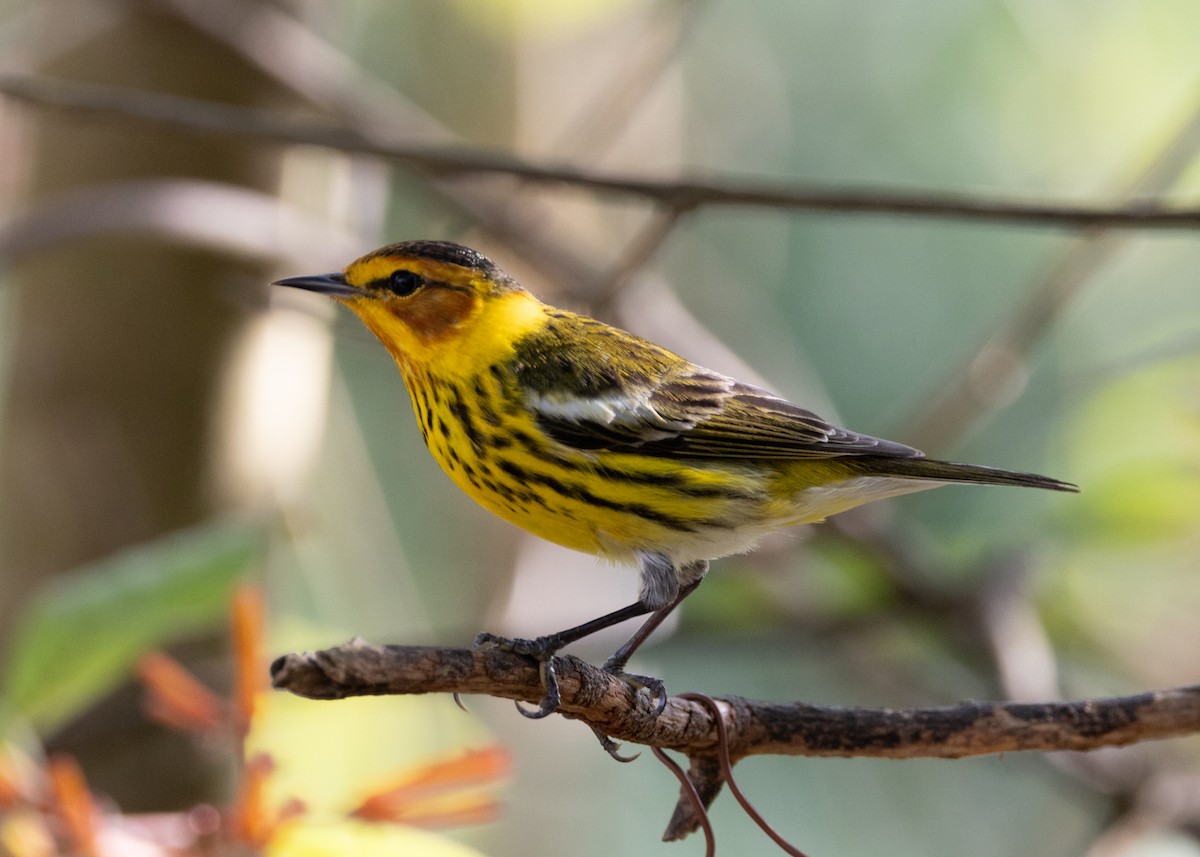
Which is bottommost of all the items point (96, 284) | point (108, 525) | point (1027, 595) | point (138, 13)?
point (108, 525)

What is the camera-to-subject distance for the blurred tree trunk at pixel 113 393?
9.89 ft

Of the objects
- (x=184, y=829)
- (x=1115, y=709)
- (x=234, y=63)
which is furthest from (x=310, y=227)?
(x=1115, y=709)

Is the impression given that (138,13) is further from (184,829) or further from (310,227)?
(184,829)

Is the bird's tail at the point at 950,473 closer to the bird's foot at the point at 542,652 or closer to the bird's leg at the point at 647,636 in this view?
the bird's leg at the point at 647,636

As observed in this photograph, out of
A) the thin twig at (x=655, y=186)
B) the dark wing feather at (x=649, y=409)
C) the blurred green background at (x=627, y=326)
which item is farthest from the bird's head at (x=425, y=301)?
the blurred green background at (x=627, y=326)

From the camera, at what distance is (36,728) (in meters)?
2.42

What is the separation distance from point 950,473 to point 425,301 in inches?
44.7

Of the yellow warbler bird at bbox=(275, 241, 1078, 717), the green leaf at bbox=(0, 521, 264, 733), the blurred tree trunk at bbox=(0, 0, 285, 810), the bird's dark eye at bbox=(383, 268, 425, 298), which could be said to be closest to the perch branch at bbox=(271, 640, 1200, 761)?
the yellow warbler bird at bbox=(275, 241, 1078, 717)

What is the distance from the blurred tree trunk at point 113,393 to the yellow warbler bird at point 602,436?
833mm

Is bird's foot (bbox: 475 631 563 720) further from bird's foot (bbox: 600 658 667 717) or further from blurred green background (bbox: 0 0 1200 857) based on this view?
blurred green background (bbox: 0 0 1200 857)

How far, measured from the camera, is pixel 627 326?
13.0 feet

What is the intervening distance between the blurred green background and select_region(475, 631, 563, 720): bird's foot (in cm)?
71

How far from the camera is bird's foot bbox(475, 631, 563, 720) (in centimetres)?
152

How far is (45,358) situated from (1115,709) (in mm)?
2613
